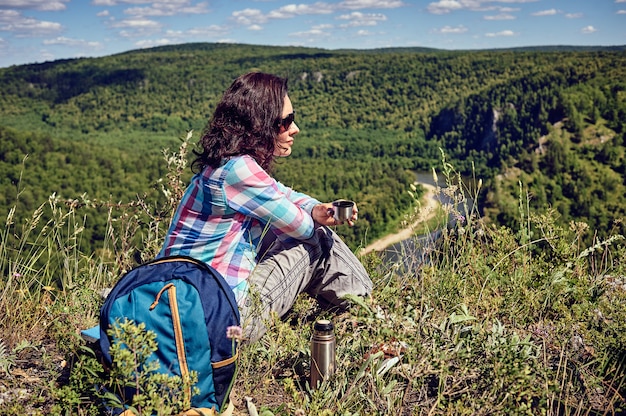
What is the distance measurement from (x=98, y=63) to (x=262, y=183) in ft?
528

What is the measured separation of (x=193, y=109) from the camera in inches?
4801

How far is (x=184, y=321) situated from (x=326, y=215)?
3.10ft

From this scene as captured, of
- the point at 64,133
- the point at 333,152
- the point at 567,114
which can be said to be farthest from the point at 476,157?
the point at 64,133

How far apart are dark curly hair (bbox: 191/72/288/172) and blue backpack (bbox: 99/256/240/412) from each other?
763 mm

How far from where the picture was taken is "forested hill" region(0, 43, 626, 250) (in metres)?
47.2

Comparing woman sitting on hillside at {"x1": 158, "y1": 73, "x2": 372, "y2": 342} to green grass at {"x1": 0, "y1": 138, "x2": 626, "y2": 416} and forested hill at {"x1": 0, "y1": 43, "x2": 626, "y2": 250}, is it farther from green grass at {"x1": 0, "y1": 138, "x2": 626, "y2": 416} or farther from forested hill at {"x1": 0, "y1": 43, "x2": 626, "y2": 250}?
forested hill at {"x1": 0, "y1": 43, "x2": 626, "y2": 250}

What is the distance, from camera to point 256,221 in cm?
281

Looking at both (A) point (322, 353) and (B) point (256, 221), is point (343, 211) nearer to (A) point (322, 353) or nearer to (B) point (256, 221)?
(B) point (256, 221)

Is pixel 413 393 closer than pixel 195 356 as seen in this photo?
Result: No

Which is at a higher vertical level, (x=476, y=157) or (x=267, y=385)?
(x=267, y=385)

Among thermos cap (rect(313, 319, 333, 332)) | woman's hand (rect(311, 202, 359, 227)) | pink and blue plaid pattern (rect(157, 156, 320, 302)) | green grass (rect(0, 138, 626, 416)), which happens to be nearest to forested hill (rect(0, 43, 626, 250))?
green grass (rect(0, 138, 626, 416))

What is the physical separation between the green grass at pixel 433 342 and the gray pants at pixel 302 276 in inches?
3.4

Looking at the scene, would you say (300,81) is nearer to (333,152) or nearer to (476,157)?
(333,152)

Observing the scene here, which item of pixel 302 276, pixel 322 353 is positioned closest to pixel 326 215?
pixel 302 276
